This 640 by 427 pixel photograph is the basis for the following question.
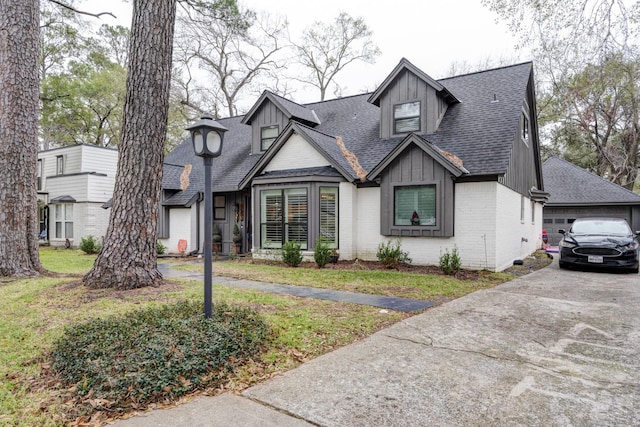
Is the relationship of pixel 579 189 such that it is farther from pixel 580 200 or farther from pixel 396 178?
pixel 396 178

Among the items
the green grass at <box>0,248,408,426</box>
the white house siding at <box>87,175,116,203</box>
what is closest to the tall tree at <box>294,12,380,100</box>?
the white house siding at <box>87,175,116,203</box>

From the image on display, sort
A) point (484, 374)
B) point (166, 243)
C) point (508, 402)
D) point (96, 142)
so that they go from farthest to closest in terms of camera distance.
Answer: point (96, 142) < point (166, 243) < point (484, 374) < point (508, 402)

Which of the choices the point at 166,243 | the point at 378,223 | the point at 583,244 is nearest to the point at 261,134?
the point at 166,243

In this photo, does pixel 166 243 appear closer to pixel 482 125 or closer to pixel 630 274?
pixel 482 125

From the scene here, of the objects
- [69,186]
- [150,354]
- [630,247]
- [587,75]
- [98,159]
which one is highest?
[587,75]

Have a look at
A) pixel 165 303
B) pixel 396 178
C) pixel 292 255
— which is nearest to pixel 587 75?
pixel 396 178

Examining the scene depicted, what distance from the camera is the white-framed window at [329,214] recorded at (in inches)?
434

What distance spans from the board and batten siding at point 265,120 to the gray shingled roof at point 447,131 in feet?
1.29

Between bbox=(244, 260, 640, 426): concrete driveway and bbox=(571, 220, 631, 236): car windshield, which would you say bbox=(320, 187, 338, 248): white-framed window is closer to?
bbox=(244, 260, 640, 426): concrete driveway

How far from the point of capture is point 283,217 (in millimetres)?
Answer: 11562

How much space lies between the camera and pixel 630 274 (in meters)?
9.10

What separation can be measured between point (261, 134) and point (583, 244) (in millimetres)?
11326

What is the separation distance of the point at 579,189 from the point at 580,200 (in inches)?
37.5

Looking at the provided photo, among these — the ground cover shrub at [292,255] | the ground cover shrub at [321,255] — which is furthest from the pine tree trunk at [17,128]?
the ground cover shrub at [321,255]
